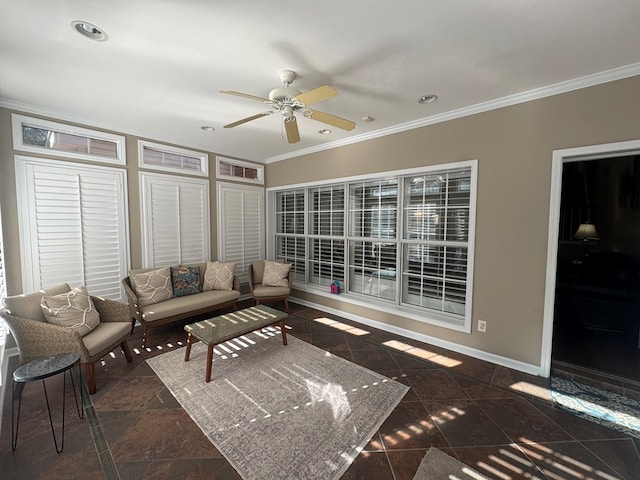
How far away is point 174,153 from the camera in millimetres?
4012

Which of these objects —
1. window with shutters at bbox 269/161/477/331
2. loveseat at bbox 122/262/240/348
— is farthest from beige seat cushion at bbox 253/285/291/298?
window with shutters at bbox 269/161/477/331

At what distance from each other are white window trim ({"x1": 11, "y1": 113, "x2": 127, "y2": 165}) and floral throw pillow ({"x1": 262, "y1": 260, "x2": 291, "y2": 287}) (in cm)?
260

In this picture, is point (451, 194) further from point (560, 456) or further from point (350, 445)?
point (350, 445)

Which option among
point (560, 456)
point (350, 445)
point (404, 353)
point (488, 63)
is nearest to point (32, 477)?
point (350, 445)

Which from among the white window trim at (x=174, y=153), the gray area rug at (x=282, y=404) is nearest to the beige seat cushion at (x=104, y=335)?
the gray area rug at (x=282, y=404)

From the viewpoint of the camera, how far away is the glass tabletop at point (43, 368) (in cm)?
165

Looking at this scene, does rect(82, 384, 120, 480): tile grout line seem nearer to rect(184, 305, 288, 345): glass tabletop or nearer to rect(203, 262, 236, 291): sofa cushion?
rect(184, 305, 288, 345): glass tabletop

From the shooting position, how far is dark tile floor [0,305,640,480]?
158 centimetres

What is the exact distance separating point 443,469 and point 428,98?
121 inches

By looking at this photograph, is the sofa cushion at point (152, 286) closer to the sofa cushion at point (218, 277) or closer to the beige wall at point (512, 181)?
the sofa cushion at point (218, 277)

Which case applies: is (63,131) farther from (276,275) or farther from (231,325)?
(276,275)

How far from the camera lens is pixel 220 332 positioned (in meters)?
2.61

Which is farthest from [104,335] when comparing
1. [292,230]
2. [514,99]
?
[514,99]

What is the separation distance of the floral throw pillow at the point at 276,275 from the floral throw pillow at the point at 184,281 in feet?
3.47
